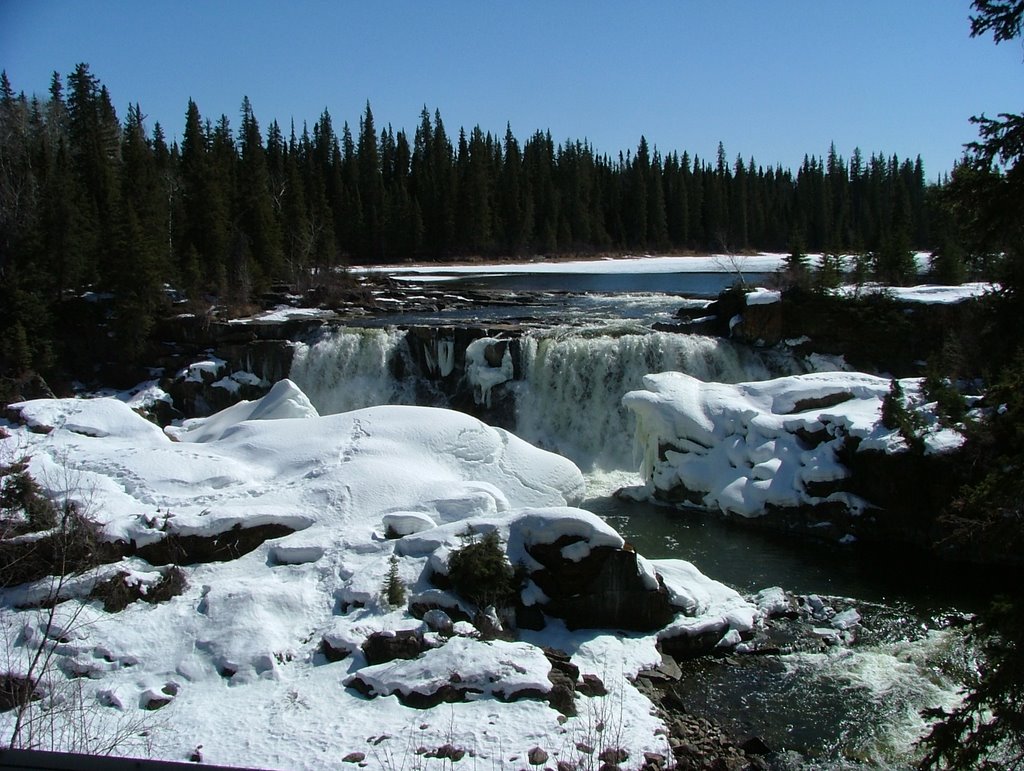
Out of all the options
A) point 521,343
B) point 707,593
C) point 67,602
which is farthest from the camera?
point 521,343

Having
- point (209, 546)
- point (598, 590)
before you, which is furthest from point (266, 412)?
point (598, 590)

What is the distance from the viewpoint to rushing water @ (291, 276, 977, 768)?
10727 millimetres

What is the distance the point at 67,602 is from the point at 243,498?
10.6 ft

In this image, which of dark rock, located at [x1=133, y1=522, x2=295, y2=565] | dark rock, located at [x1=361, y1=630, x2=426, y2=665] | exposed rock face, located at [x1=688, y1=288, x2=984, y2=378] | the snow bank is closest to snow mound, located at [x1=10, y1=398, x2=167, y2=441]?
dark rock, located at [x1=133, y1=522, x2=295, y2=565]

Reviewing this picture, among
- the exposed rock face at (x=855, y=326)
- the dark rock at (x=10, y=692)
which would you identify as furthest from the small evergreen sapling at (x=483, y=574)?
the exposed rock face at (x=855, y=326)

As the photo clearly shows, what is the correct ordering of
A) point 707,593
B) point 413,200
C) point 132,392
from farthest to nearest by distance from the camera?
point 413,200, point 132,392, point 707,593

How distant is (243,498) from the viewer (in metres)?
14.1

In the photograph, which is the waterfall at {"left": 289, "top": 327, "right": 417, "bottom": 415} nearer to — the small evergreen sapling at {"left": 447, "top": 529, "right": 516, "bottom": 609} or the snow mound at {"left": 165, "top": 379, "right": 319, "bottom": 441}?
the snow mound at {"left": 165, "top": 379, "right": 319, "bottom": 441}

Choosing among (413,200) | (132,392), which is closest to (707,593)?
(132,392)

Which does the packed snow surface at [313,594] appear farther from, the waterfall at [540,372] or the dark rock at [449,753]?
the waterfall at [540,372]

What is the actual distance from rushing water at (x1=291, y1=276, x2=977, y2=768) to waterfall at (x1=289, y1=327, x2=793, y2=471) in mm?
45

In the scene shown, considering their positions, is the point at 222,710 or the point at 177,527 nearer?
the point at 222,710

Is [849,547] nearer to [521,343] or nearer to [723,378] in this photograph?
[723,378]

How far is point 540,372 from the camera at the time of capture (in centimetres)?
2600
